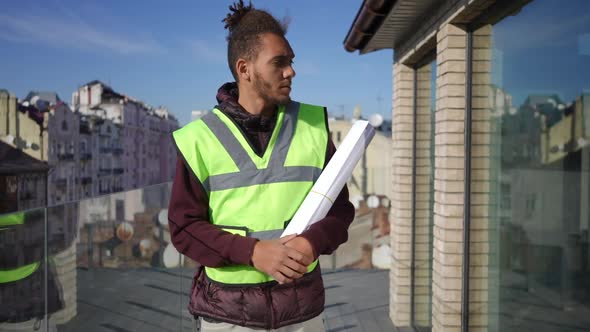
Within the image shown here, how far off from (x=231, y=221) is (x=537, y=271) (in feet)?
8.52

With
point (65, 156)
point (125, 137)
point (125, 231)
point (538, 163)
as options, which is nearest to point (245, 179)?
point (538, 163)

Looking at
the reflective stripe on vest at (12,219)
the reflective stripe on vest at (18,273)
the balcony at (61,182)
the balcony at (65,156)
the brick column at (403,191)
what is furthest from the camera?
the balcony at (61,182)

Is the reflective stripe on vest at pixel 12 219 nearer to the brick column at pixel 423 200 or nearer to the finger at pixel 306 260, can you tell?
the finger at pixel 306 260

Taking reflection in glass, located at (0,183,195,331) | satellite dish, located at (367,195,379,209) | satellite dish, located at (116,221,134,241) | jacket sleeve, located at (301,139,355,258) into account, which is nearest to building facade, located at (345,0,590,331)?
jacket sleeve, located at (301,139,355,258)

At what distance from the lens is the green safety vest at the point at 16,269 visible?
8.85 feet

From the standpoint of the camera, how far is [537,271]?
3818mm

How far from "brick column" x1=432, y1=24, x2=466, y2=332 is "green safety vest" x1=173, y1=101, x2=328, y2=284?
124 inches

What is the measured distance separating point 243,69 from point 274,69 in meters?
0.12

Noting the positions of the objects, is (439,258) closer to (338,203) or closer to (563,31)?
(563,31)

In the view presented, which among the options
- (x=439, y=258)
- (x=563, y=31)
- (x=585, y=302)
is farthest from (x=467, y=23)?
(x=585, y=302)

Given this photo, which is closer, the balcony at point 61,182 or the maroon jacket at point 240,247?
the maroon jacket at point 240,247

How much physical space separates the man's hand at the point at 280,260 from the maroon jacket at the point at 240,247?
0.18 feet

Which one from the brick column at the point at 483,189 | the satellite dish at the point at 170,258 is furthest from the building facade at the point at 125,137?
the brick column at the point at 483,189

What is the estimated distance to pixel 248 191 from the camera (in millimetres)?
1980
